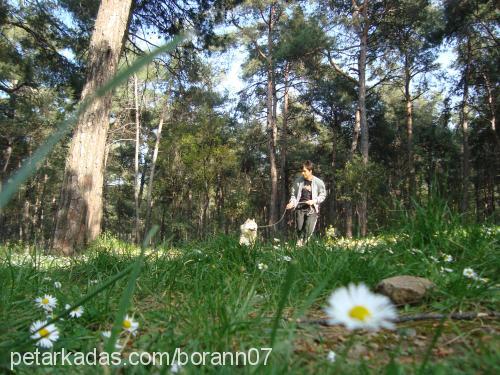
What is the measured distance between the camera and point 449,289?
5.92 ft

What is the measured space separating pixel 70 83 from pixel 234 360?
40.3ft

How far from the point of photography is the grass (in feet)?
3.70

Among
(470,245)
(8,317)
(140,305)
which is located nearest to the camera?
(8,317)

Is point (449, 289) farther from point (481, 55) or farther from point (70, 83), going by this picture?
point (481, 55)

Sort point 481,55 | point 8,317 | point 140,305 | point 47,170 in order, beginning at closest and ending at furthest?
point 8,317
point 140,305
point 481,55
point 47,170

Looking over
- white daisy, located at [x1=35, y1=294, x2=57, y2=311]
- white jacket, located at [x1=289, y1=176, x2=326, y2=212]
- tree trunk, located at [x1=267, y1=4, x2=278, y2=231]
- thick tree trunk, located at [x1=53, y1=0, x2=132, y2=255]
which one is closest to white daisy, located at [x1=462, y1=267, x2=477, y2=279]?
white daisy, located at [x1=35, y1=294, x2=57, y2=311]

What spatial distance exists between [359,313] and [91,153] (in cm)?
645

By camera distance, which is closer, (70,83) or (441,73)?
(70,83)

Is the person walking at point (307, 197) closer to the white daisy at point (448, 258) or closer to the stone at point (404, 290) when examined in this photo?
the white daisy at point (448, 258)

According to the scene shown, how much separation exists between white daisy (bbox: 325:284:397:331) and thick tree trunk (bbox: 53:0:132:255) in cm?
598

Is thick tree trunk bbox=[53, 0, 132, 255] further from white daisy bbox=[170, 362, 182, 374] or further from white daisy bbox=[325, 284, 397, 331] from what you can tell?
white daisy bbox=[325, 284, 397, 331]

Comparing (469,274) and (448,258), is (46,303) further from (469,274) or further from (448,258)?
(448,258)

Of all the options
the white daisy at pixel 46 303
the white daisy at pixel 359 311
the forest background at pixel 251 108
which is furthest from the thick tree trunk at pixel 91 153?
the white daisy at pixel 359 311

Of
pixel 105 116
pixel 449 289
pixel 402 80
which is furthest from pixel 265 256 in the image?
pixel 402 80
